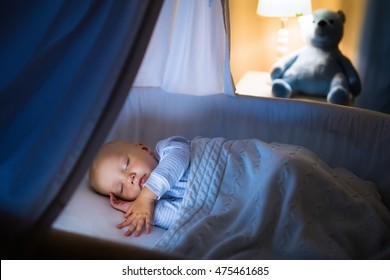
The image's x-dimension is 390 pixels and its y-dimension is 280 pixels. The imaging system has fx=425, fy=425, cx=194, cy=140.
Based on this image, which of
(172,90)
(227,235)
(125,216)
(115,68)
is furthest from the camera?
(172,90)

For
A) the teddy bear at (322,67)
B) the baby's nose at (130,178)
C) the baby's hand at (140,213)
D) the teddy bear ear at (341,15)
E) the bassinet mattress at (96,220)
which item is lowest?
the bassinet mattress at (96,220)

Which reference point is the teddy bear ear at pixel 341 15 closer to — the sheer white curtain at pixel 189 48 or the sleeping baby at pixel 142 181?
the sheer white curtain at pixel 189 48

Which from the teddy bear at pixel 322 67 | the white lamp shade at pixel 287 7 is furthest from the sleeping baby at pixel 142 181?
the white lamp shade at pixel 287 7

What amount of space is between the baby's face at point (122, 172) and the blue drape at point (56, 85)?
42 cm

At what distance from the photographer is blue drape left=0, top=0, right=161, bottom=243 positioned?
0.92 metres

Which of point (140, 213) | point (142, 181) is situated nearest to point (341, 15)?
point (142, 181)

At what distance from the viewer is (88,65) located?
0.96 m

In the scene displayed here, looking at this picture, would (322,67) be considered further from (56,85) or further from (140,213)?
(56,85)

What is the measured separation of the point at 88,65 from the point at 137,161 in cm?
54

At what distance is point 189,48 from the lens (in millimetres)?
1715

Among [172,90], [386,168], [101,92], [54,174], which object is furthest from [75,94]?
[386,168]

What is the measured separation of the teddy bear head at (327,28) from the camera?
2221 mm

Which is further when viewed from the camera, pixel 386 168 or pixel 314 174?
pixel 386 168
